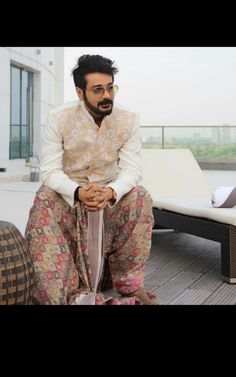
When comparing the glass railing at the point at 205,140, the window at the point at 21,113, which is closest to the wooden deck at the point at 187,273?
the glass railing at the point at 205,140

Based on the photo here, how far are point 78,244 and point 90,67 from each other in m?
0.70

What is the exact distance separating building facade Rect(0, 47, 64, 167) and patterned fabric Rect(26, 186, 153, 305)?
11054 mm

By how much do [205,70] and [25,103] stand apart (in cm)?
579

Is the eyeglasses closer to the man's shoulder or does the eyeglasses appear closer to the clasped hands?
the man's shoulder

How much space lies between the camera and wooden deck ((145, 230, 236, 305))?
226cm

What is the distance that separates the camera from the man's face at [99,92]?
6.74 feet

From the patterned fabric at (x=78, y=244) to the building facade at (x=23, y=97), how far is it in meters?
11.1

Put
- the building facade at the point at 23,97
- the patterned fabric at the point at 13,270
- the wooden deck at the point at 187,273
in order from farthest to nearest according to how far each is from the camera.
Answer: the building facade at the point at 23,97 < the wooden deck at the point at 187,273 < the patterned fabric at the point at 13,270

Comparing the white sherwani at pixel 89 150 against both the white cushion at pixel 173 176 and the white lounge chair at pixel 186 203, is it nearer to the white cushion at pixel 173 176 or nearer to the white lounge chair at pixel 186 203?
the white lounge chair at pixel 186 203

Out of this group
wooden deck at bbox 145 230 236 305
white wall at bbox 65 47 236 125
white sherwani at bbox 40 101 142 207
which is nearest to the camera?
white sherwani at bbox 40 101 142 207

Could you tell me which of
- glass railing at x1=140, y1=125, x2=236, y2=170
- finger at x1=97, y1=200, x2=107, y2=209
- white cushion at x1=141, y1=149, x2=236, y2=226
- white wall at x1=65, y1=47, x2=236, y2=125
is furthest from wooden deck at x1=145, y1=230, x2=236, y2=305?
glass railing at x1=140, y1=125, x2=236, y2=170

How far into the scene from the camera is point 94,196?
199 centimetres
